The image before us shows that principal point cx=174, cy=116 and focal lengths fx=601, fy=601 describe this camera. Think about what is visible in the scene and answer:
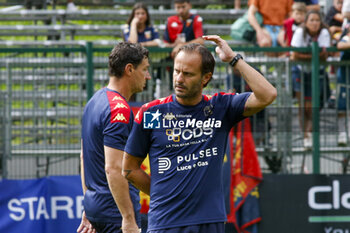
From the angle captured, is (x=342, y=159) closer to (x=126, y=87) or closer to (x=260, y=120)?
(x=260, y=120)

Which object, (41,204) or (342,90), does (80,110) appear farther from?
(342,90)

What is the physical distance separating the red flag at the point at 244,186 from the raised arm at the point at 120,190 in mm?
3630

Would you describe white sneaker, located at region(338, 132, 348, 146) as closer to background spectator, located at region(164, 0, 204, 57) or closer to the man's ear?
background spectator, located at region(164, 0, 204, 57)

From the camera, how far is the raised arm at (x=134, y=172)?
429 centimetres

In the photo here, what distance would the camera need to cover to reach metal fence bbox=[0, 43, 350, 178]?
873cm

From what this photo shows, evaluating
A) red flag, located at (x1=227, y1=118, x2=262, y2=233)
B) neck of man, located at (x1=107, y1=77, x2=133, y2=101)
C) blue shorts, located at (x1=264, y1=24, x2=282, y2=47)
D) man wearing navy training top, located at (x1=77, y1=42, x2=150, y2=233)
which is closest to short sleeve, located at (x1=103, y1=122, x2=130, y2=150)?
man wearing navy training top, located at (x1=77, y1=42, x2=150, y2=233)

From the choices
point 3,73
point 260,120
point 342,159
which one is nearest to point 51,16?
point 3,73

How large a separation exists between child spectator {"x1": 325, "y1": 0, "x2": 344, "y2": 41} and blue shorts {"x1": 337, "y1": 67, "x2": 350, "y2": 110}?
164 cm

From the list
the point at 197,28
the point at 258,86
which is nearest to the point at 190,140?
the point at 258,86

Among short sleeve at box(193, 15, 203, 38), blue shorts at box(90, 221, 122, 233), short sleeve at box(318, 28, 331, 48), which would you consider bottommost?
blue shorts at box(90, 221, 122, 233)

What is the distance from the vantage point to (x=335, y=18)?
416 inches

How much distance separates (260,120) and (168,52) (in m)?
1.68

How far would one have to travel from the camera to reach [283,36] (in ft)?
33.1

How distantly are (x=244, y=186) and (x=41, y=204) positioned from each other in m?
2.78
